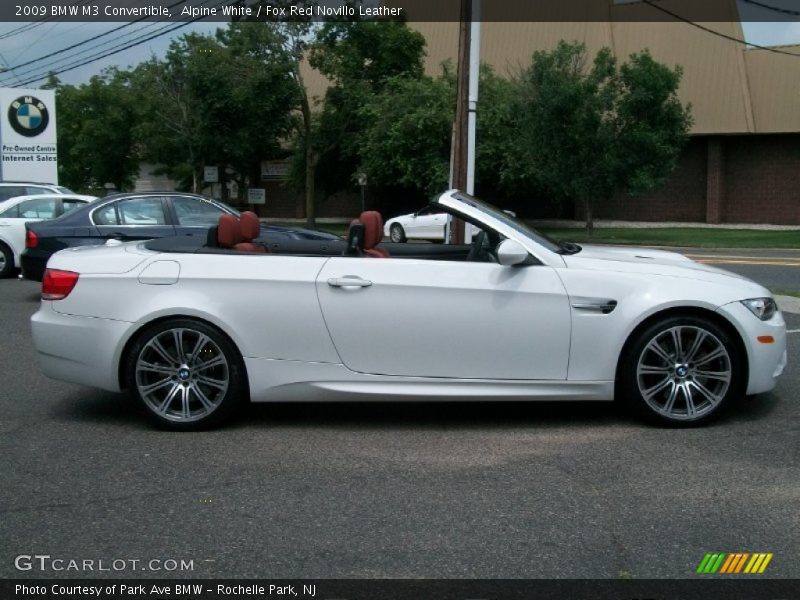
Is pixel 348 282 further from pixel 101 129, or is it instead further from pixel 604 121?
pixel 101 129

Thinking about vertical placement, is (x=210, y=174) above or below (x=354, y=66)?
below

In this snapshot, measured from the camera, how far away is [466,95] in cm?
1659

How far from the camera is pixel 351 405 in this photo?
6.82 meters

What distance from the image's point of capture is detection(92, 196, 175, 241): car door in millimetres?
12336

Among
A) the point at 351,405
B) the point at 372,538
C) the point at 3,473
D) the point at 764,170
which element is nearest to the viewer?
the point at 372,538

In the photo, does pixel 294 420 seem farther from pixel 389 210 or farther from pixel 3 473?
pixel 389 210

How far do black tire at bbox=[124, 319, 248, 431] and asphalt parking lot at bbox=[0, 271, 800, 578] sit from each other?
15 centimetres

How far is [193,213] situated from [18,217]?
15.3 feet

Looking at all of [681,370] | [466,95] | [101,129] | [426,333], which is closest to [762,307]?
[681,370]

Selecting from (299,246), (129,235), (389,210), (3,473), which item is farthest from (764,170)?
(3,473)

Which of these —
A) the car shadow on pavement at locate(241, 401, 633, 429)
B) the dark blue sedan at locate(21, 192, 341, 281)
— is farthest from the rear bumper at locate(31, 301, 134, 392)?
the dark blue sedan at locate(21, 192, 341, 281)

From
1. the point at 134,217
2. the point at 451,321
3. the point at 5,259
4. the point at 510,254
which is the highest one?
the point at 510,254

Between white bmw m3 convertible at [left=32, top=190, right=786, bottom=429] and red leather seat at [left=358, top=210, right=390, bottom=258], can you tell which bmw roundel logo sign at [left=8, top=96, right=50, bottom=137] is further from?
red leather seat at [left=358, top=210, right=390, bottom=258]

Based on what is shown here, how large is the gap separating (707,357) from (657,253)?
1.42 meters
